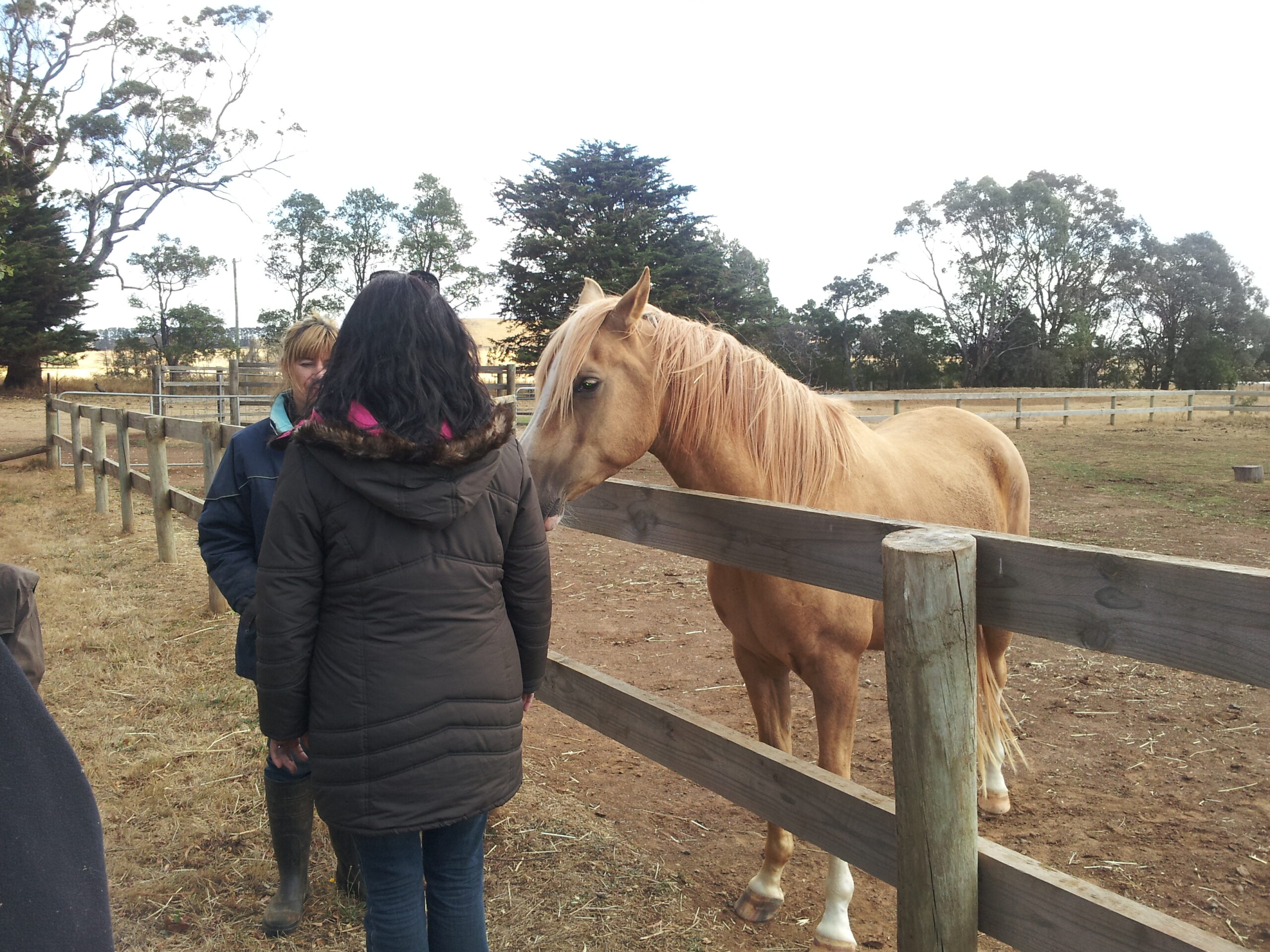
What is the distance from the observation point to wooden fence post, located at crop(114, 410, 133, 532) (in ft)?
25.2

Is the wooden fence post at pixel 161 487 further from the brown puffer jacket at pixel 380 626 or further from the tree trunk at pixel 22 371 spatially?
the tree trunk at pixel 22 371

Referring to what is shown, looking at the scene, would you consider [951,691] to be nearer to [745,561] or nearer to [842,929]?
[745,561]

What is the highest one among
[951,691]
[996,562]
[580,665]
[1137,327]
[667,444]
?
[1137,327]

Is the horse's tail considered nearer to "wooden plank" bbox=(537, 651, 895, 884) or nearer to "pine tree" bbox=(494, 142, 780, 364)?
"wooden plank" bbox=(537, 651, 895, 884)

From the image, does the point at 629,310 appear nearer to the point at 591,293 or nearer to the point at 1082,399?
the point at 591,293

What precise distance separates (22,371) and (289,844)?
33427 millimetres

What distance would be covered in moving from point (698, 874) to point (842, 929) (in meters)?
0.58

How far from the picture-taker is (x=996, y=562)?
1.42 meters

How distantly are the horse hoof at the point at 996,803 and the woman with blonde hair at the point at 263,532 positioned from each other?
8.35ft

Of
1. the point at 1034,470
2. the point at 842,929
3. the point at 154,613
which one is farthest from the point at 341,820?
the point at 1034,470

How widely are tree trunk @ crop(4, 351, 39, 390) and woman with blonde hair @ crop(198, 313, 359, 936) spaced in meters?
32.5

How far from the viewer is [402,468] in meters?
1.52

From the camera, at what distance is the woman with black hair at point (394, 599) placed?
4.96ft

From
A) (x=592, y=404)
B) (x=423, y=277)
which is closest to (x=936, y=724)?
(x=592, y=404)
